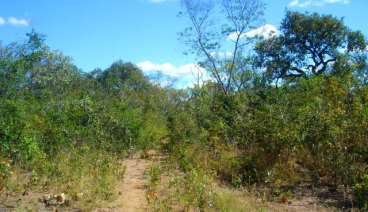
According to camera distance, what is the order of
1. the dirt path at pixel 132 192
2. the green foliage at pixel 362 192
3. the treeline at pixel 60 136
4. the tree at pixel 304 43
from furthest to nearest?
the tree at pixel 304 43 < the treeline at pixel 60 136 < the dirt path at pixel 132 192 < the green foliage at pixel 362 192

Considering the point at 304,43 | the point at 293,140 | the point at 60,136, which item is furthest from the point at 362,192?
the point at 304,43

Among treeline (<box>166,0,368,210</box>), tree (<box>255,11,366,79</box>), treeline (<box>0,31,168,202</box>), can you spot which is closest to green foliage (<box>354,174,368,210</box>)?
treeline (<box>166,0,368,210</box>)

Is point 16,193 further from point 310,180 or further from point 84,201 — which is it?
point 310,180

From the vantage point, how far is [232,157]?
997 cm

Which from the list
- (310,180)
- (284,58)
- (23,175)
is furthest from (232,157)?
(284,58)

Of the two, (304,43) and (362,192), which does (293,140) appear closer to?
(362,192)

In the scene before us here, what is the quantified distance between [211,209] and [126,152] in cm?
751

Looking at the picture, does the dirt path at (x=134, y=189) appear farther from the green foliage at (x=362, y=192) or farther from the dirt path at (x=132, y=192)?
the green foliage at (x=362, y=192)

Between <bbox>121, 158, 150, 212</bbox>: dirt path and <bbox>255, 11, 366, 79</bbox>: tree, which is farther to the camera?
<bbox>255, 11, 366, 79</bbox>: tree

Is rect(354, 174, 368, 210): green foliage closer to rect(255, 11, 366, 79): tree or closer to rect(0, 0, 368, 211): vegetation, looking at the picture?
rect(0, 0, 368, 211): vegetation

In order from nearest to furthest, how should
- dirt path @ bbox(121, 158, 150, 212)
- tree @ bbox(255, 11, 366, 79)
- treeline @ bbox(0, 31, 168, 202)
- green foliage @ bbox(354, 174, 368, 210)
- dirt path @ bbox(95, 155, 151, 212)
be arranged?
green foliage @ bbox(354, 174, 368, 210) < dirt path @ bbox(95, 155, 151, 212) < dirt path @ bbox(121, 158, 150, 212) < treeline @ bbox(0, 31, 168, 202) < tree @ bbox(255, 11, 366, 79)

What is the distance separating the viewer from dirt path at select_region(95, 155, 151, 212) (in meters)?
7.41

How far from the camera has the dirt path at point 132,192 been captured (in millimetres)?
7410

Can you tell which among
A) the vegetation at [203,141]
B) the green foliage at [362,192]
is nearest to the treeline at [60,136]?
the vegetation at [203,141]
